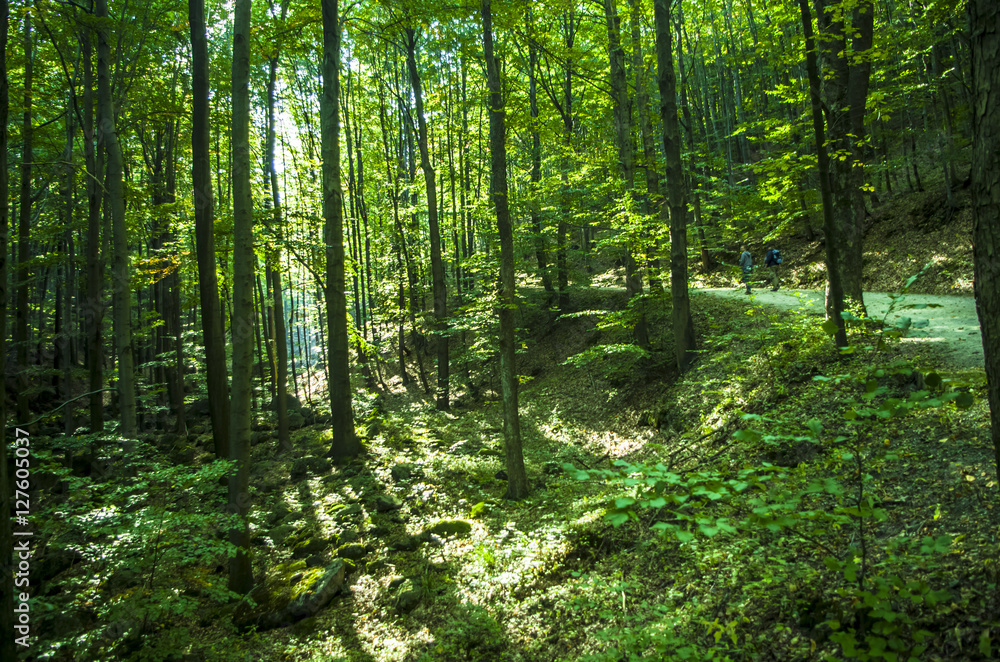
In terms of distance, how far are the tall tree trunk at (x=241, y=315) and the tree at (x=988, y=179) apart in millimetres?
6322

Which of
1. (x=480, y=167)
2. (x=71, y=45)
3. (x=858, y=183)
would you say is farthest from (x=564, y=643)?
(x=480, y=167)

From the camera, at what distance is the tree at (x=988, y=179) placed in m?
2.19

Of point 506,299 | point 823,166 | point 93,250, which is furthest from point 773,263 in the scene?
point 93,250

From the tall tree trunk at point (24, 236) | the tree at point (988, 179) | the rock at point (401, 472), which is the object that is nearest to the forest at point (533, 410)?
the tree at point (988, 179)

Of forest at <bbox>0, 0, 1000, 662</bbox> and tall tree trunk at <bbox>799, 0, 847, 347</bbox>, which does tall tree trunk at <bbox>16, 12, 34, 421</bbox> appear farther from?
tall tree trunk at <bbox>799, 0, 847, 347</bbox>

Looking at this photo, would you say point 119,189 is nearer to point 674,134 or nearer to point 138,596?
point 138,596

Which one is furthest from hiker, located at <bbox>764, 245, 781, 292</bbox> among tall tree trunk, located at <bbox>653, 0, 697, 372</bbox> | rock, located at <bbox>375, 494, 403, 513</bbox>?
rock, located at <bbox>375, 494, 403, 513</bbox>

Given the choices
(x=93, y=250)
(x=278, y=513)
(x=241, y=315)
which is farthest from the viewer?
(x=93, y=250)

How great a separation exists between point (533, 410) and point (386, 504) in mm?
6245

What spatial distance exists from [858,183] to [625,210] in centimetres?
458

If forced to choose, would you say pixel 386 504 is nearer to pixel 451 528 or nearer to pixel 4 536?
pixel 451 528

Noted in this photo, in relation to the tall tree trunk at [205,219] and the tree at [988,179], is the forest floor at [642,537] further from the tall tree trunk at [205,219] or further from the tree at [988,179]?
the tall tree trunk at [205,219]

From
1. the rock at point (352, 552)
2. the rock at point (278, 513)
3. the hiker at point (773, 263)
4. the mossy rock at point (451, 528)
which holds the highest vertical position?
the hiker at point (773, 263)

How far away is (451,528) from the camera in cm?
718
